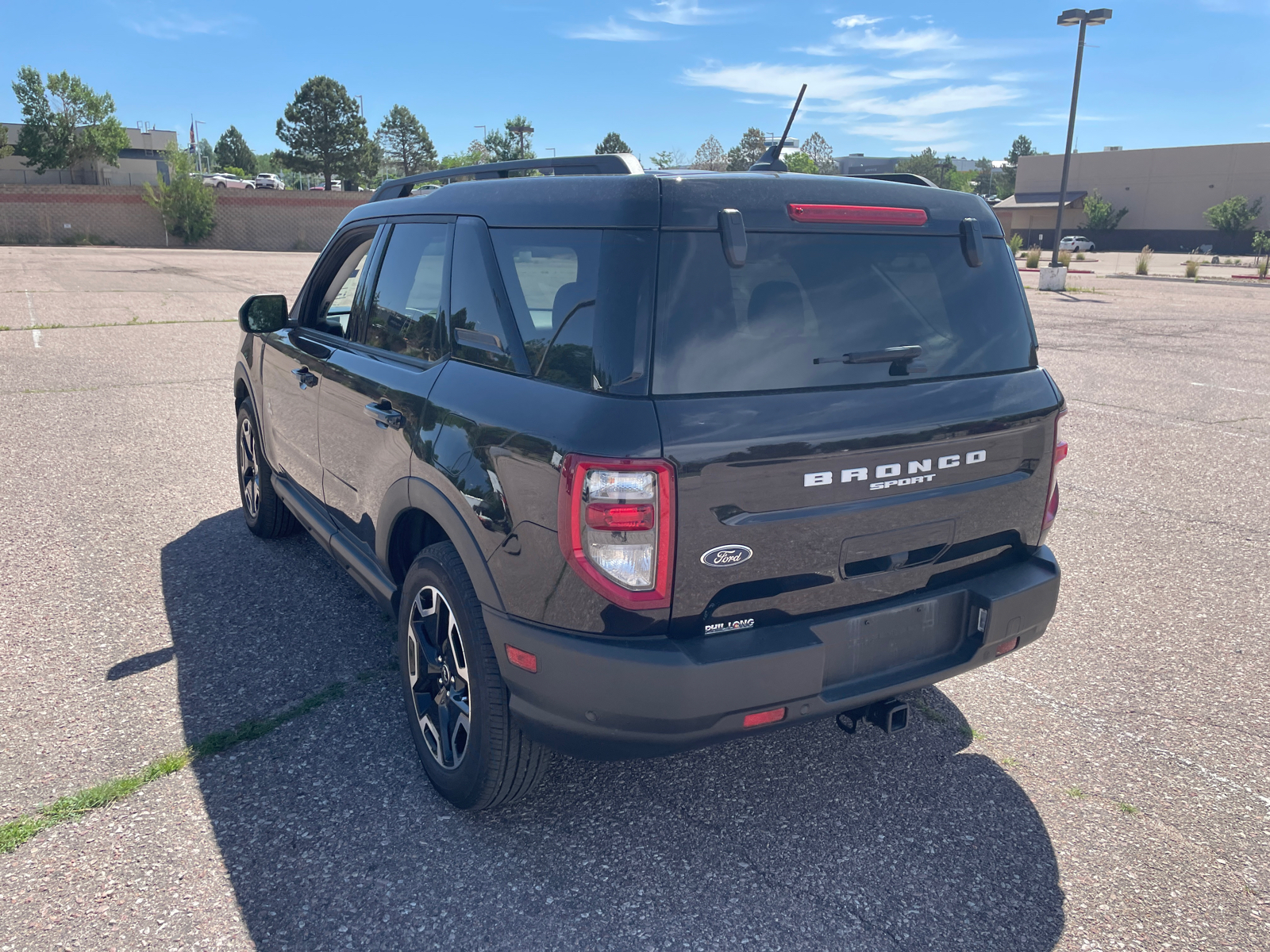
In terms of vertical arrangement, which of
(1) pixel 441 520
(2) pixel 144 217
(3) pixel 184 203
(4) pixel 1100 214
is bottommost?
(1) pixel 441 520

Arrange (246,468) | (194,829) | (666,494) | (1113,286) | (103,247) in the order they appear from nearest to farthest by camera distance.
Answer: (666,494) → (194,829) → (246,468) → (1113,286) → (103,247)

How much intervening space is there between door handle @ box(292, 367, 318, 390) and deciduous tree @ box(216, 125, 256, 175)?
437 ft

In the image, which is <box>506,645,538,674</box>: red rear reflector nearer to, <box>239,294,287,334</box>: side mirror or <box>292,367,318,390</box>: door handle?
<box>292,367,318,390</box>: door handle

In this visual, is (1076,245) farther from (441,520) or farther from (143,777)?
(143,777)

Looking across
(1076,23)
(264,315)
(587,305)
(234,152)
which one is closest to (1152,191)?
(1076,23)

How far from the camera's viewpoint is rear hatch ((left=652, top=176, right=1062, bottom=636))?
2.31m

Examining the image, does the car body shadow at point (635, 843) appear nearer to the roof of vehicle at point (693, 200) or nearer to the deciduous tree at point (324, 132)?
the roof of vehicle at point (693, 200)

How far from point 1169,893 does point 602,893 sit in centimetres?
159

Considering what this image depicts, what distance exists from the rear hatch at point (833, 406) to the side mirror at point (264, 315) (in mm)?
2737

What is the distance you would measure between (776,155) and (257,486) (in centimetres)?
339

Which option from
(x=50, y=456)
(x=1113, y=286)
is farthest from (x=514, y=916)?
(x=1113, y=286)

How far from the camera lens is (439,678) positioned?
3012 mm

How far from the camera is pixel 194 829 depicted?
2785mm

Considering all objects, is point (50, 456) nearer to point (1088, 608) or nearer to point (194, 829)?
point (194, 829)
